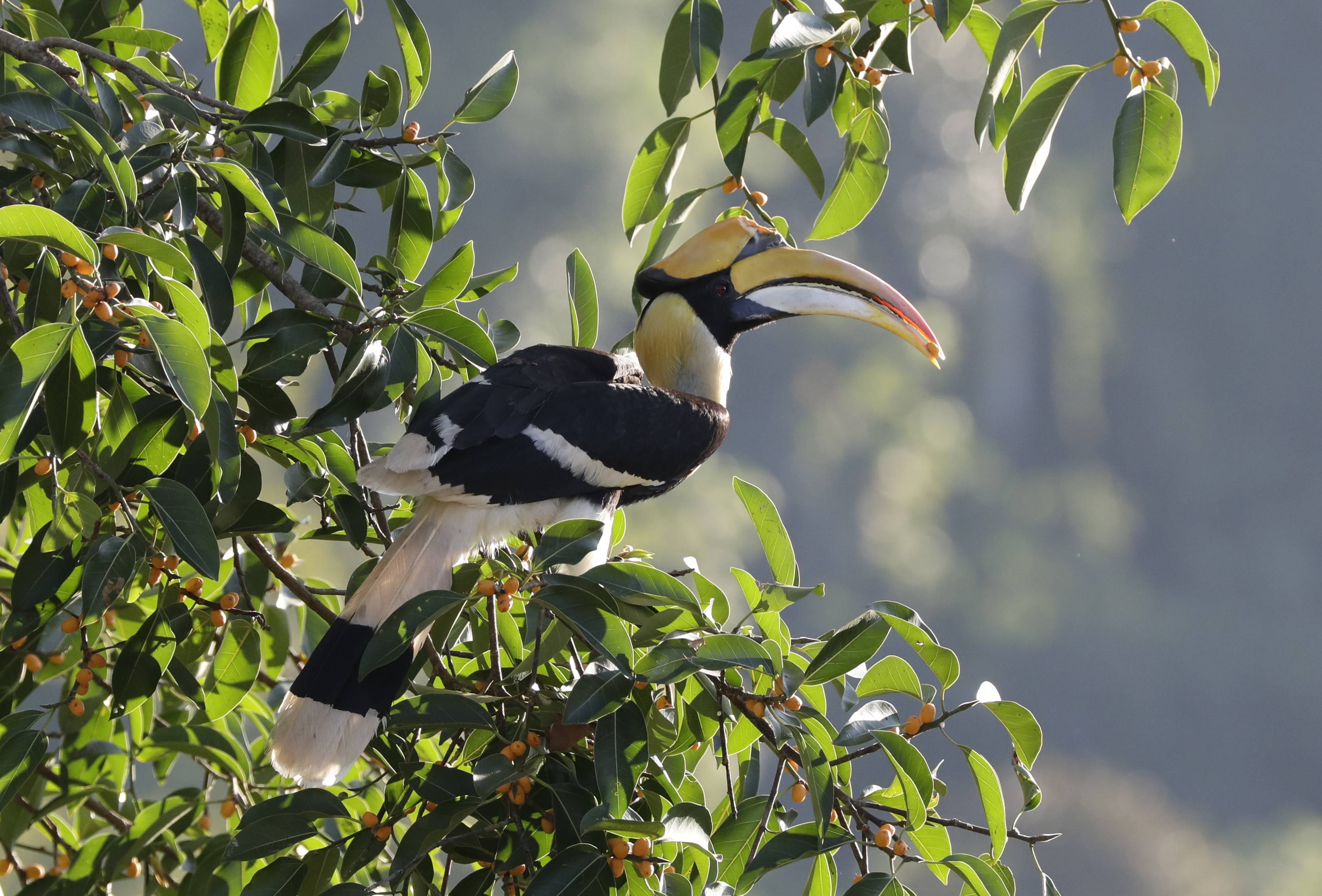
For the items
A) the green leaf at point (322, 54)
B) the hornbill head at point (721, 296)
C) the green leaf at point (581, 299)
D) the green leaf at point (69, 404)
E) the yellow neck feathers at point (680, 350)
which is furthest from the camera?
the yellow neck feathers at point (680, 350)

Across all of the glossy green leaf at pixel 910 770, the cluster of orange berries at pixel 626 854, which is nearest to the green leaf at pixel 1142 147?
the glossy green leaf at pixel 910 770

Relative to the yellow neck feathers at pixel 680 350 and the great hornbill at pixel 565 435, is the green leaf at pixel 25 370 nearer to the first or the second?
the great hornbill at pixel 565 435

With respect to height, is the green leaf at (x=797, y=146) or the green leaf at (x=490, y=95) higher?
the green leaf at (x=797, y=146)

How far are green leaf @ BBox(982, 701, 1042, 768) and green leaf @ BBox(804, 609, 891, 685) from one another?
121mm

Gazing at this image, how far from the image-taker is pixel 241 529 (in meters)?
1.23

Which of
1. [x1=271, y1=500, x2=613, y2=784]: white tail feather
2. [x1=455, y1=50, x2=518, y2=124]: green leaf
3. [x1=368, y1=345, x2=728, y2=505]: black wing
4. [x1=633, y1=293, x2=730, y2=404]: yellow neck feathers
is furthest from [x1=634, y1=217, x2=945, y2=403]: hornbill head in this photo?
[x1=455, y1=50, x2=518, y2=124]: green leaf

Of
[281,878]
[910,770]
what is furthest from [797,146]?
[281,878]

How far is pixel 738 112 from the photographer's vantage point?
124cm

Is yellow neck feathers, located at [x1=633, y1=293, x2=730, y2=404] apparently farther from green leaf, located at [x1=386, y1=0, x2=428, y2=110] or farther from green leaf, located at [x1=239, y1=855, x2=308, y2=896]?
green leaf, located at [x1=239, y1=855, x2=308, y2=896]

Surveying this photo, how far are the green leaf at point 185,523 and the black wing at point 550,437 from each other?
39 cm

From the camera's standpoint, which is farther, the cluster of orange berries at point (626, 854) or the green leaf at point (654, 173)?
the green leaf at point (654, 173)

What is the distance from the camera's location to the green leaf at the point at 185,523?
3.30 ft

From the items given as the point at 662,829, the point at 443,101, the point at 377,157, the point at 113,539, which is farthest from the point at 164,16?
the point at 662,829

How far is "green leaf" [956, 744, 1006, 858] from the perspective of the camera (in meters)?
1.05
